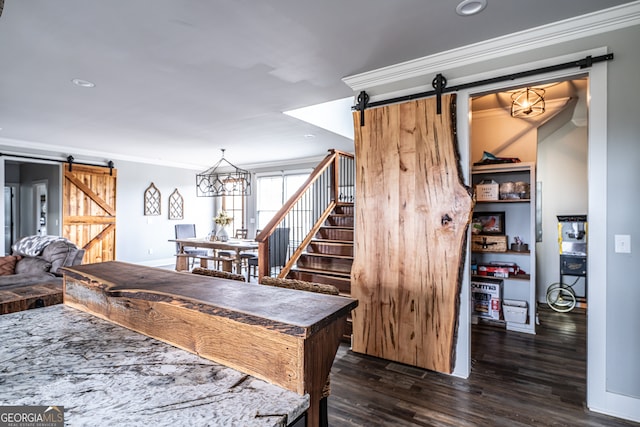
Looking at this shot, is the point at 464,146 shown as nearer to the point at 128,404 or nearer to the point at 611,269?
the point at 611,269

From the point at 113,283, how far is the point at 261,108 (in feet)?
10.2

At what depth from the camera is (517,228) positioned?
162 inches

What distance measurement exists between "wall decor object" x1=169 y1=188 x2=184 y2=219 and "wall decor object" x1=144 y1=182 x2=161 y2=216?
32 cm

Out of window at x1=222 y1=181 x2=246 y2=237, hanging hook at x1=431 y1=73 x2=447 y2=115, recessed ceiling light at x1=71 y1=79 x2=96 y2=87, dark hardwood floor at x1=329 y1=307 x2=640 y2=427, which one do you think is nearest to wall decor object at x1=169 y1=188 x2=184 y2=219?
window at x1=222 y1=181 x2=246 y2=237

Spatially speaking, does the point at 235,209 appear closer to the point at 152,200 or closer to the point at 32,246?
the point at 152,200

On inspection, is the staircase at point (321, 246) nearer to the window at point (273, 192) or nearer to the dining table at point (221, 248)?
the dining table at point (221, 248)

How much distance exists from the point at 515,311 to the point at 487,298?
30 cm

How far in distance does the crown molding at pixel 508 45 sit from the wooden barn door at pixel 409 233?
268 millimetres

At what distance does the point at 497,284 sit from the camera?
3.85 meters

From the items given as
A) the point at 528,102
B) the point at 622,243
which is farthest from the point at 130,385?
the point at 528,102

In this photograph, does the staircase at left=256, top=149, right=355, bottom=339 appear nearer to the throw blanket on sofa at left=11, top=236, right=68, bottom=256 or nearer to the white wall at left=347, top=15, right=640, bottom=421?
the white wall at left=347, top=15, right=640, bottom=421

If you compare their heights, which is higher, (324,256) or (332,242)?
(332,242)

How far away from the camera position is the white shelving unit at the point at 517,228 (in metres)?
3.70

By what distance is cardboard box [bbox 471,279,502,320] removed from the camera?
3867mm
